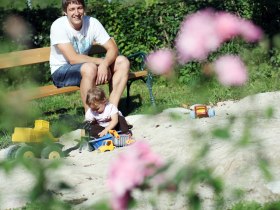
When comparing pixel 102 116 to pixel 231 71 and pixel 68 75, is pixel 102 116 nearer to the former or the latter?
pixel 68 75

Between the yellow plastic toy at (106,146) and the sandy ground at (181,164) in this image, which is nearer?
the sandy ground at (181,164)

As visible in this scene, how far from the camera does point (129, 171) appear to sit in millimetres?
1004

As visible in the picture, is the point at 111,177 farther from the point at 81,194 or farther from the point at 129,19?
the point at 129,19

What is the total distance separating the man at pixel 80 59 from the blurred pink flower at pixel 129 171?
4.42 meters

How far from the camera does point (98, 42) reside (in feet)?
20.0

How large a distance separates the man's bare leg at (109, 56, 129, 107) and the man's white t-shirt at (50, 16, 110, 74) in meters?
0.34

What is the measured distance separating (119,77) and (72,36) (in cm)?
56

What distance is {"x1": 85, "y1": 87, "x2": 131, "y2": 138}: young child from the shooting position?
5.13 metres

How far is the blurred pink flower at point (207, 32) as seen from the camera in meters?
1.03

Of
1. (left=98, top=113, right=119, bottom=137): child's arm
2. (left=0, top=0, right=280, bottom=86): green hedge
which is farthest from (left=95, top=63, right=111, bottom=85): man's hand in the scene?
(left=0, top=0, right=280, bottom=86): green hedge

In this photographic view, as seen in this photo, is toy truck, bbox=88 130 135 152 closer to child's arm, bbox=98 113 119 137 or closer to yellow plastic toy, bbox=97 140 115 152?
yellow plastic toy, bbox=97 140 115 152

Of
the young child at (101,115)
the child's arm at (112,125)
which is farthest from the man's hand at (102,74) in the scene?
the child's arm at (112,125)

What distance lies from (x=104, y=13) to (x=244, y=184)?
6746 mm

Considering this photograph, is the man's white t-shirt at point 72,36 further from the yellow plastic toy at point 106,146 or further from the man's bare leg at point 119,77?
the yellow plastic toy at point 106,146
